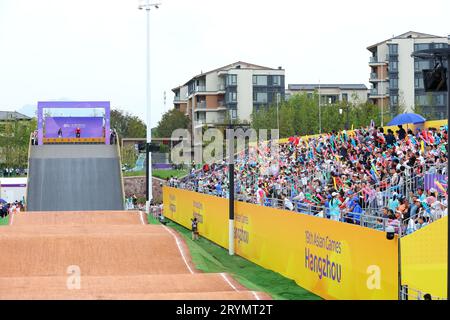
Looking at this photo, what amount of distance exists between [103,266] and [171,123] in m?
82.9

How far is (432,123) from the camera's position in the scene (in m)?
29.9

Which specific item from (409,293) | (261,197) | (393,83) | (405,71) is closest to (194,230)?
(261,197)

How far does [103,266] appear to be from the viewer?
28.3m

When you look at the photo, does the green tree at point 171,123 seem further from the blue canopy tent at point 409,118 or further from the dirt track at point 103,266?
the blue canopy tent at point 409,118

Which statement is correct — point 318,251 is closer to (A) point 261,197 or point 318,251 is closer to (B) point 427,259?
(B) point 427,259

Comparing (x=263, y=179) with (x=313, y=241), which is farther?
(x=263, y=179)

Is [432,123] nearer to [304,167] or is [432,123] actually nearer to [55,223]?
[304,167]

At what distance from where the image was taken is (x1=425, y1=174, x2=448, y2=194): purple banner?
19.3m

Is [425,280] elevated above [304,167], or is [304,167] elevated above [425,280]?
[304,167]

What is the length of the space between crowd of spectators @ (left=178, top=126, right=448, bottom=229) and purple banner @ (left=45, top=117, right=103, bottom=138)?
775 inches

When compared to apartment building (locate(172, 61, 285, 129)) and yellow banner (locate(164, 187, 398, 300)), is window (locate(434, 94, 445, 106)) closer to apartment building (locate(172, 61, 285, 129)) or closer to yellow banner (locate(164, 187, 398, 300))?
apartment building (locate(172, 61, 285, 129))

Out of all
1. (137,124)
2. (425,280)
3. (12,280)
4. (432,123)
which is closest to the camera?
(425,280)
